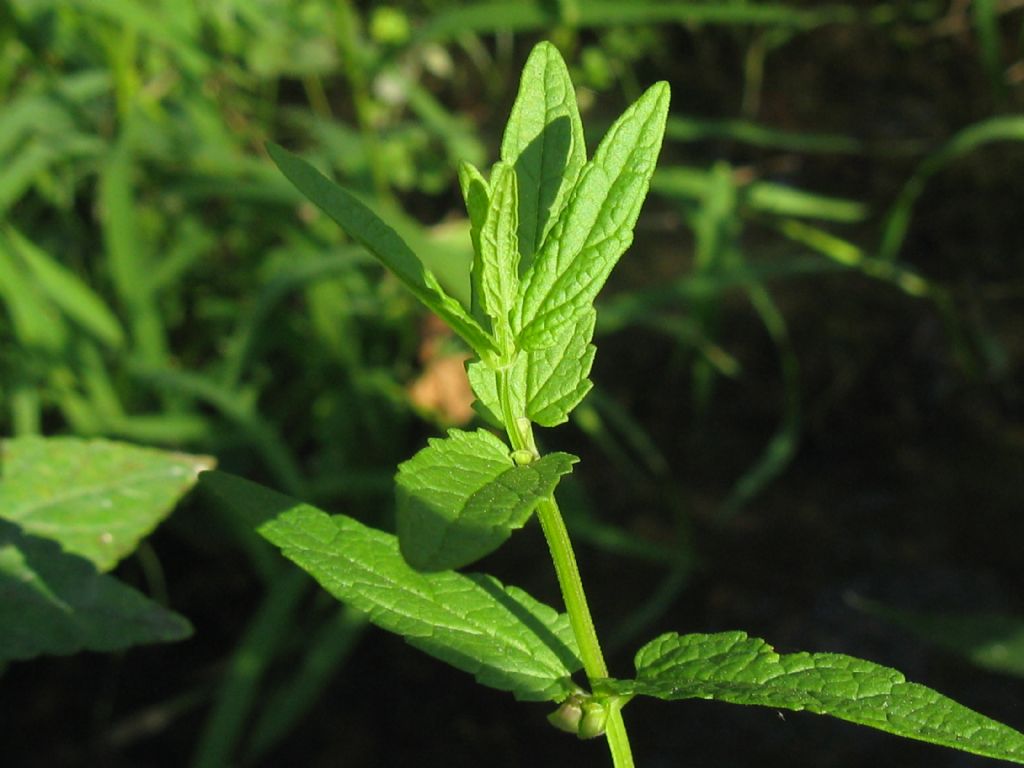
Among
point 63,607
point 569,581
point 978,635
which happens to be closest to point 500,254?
point 569,581

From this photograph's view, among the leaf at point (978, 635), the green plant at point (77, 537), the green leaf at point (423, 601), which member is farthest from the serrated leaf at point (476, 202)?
the leaf at point (978, 635)

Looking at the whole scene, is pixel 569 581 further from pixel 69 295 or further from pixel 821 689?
pixel 69 295

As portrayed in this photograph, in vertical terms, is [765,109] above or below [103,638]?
above

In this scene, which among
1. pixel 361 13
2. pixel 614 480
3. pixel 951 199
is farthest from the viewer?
pixel 361 13

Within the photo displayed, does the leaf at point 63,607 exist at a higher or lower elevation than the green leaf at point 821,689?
lower

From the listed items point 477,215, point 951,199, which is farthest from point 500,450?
point 951,199

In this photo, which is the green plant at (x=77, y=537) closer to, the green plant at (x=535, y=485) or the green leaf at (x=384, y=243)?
the green plant at (x=535, y=485)

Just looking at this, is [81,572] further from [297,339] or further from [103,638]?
[297,339]

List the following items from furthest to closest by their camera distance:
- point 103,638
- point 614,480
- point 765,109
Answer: point 765,109 → point 614,480 → point 103,638
